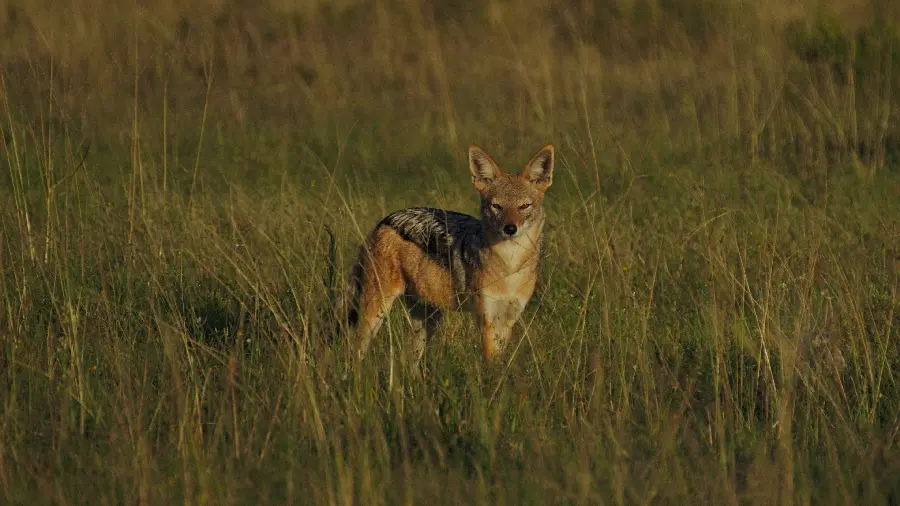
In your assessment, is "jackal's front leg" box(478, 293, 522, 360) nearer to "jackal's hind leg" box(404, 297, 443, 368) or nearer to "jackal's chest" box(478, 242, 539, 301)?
"jackal's chest" box(478, 242, 539, 301)

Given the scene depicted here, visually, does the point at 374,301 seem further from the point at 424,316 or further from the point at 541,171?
the point at 541,171

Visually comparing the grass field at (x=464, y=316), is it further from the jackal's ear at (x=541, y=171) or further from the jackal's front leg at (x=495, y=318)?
the jackal's ear at (x=541, y=171)

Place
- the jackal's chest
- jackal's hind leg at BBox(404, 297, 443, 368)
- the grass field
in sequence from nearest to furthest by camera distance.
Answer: the grass field → the jackal's chest → jackal's hind leg at BBox(404, 297, 443, 368)

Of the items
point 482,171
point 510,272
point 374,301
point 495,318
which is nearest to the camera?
point 495,318

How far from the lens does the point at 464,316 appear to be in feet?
21.5

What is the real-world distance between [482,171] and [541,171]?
0.32 m

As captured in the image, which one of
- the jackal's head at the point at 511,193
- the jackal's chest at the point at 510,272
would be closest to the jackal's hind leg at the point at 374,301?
the jackal's chest at the point at 510,272

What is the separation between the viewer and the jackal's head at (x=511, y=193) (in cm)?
611

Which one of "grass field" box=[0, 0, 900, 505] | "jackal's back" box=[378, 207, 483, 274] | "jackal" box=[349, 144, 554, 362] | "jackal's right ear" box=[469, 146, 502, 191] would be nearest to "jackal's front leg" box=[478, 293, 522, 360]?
"jackal" box=[349, 144, 554, 362]

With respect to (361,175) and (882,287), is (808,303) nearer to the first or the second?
(882,287)

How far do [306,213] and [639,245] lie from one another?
6.74ft

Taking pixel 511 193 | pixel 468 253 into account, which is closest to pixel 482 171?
pixel 511 193

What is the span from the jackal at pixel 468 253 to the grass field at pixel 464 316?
0.21 m

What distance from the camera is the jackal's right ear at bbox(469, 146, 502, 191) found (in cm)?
639
